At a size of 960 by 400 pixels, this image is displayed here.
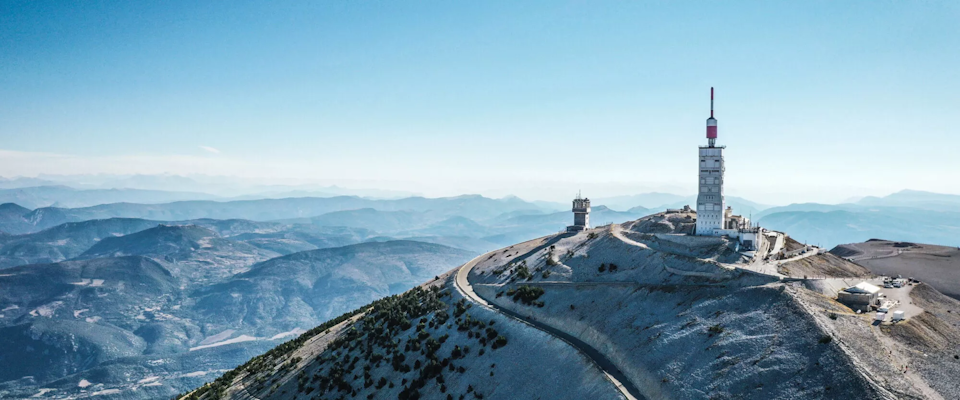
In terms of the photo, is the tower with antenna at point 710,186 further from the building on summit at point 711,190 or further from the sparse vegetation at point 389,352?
the sparse vegetation at point 389,352

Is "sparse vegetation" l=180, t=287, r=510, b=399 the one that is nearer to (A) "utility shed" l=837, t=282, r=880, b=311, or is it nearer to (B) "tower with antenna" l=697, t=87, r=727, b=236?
(A) "utility shed" l=837, t=282, r=880, b=311

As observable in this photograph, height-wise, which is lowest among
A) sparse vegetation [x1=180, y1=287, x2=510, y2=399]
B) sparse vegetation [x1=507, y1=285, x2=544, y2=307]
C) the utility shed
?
sparse vegetation [x1=180, y1=287, x2=510, y2=399]

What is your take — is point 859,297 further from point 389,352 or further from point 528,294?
point 389,352

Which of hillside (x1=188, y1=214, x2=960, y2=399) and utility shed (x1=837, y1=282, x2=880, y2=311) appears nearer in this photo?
hillside (x1=188, y1=214, x2=960, y2=399)

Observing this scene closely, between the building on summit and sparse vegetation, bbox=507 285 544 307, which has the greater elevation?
the building on summit

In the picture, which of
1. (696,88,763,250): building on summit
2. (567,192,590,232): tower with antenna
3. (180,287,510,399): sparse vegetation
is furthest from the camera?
(567,192,590,232): tower with antenna

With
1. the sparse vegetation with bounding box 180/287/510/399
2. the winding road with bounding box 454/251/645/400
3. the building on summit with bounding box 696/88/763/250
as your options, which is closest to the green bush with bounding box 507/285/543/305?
the winding road with bounding box 454/251/645/400
